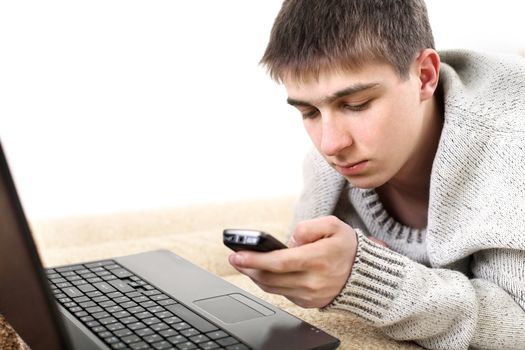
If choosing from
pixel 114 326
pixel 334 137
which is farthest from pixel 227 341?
pixel 334 137

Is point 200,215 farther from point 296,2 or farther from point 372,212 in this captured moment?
point 296,2

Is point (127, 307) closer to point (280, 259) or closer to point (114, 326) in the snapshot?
point (114, 326)

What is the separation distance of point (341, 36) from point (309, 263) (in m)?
0.34

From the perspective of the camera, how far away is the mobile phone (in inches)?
27.6

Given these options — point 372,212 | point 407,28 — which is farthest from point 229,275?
point 407,28

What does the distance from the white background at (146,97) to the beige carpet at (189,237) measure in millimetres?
255

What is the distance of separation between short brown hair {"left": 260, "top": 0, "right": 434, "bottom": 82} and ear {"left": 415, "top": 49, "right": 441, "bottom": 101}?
2 cm

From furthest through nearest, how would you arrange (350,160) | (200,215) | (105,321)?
(200,215), (350,160), (105,321)

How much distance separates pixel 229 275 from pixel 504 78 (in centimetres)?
54

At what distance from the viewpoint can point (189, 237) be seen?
125cm

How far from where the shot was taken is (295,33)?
0.94m

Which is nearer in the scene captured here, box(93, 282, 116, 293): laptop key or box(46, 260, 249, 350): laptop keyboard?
box(46, 260, 249, 350): laptop keyboard

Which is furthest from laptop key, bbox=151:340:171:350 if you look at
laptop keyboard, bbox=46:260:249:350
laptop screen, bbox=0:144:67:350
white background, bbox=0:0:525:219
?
white background, bbox=0:0:525:219

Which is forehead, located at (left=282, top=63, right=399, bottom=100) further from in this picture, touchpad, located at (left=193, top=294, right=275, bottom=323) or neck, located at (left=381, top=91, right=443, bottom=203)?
touchpad, located at (left=193, top=294, right=275, bottom=323)
